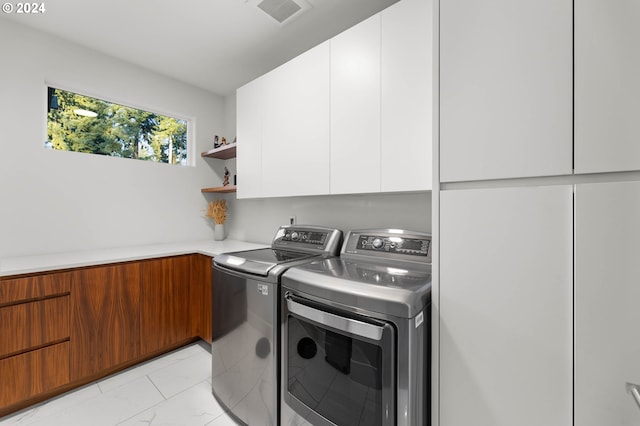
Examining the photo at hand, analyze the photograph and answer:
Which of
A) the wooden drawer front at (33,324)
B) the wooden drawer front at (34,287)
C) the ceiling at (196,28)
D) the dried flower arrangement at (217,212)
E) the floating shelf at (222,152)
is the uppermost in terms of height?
the ceiling at (196,28)

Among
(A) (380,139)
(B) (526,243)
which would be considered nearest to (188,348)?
(A) (380,139)

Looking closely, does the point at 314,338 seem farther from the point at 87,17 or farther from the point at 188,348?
the point at 87,17

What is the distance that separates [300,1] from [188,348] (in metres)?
2.95

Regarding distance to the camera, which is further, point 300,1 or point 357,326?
point 300,1

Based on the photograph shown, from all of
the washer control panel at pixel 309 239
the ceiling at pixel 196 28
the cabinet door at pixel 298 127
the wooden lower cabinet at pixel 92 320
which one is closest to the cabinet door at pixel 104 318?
the wooden lower cabinet at pixel 92 320

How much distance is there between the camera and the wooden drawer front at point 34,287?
62.0 inches

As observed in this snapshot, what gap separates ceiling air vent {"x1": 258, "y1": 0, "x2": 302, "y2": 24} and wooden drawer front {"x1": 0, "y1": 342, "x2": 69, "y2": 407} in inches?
103

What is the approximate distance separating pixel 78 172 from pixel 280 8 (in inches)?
83.9

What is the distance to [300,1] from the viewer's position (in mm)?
1695

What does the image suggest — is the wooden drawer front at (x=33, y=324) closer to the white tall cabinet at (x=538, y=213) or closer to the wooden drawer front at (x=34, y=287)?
the wooden drawer front at (x=34, y=287)

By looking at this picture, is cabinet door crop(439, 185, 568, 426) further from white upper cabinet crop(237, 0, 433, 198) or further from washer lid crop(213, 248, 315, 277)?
washer lid crop(213, 248, 315, 277)
